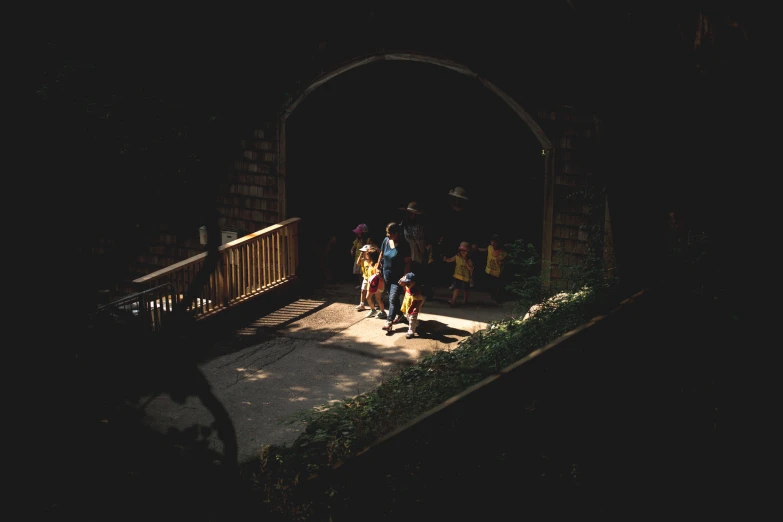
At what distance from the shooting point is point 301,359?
895cm

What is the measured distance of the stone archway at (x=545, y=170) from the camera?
1003 cm

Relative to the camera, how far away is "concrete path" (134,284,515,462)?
24.0ft

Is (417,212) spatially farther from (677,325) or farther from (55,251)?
(55,251)

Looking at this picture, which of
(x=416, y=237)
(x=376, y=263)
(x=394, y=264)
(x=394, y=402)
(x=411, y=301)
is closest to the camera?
(x=394, y=402)

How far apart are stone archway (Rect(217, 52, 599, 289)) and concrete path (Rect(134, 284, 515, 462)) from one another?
1267 mm

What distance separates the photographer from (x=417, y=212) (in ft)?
36.3

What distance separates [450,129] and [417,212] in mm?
2831

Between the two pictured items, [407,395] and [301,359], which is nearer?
[407,395]

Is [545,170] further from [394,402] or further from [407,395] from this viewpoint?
[394,402]

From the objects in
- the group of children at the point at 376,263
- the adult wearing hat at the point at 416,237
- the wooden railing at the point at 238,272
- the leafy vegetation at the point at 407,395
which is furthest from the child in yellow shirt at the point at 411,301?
the wooden railing at the point at 238,272

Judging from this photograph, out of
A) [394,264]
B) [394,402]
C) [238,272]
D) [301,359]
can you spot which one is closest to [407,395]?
[394,402]

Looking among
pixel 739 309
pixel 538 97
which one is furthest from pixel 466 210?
pixel 739 309

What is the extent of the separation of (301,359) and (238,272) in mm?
2170

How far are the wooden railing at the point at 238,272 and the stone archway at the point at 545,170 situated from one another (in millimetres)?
940
